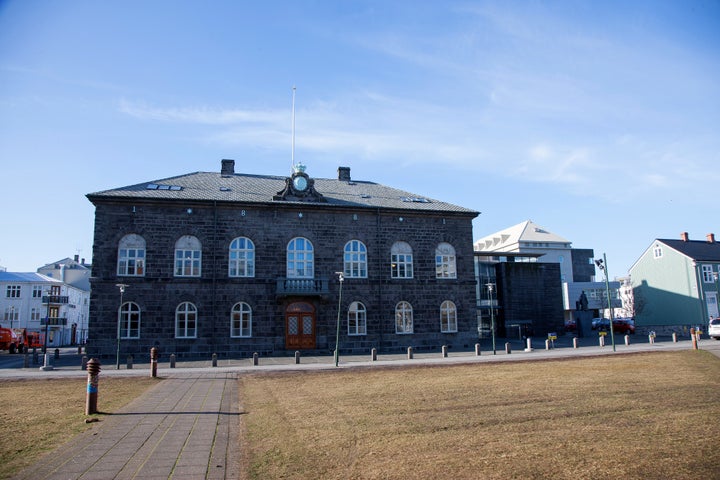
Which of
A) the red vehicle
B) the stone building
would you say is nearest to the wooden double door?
the stone building

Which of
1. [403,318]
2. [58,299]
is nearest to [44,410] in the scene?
[403,318]

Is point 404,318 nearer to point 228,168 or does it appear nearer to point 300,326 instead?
point 300,326

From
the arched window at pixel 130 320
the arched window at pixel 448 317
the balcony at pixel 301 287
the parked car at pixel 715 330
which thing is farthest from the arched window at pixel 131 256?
the parked car at pixel 715 330

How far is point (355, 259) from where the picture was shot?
37781 millimetres

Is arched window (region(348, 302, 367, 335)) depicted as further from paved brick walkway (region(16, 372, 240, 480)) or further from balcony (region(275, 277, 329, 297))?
paved brick walkway (region(16, 372, 240, 480))

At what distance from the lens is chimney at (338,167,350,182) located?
4406cm

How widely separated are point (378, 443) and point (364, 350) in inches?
1071

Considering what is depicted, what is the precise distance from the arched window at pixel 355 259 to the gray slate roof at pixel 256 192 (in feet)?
9.52

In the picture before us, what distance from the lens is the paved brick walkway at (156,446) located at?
314 inches

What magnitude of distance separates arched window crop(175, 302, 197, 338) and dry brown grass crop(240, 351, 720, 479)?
1660 centimetres

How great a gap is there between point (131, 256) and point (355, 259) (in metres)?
15.1

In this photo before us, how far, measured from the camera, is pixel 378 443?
375 inches

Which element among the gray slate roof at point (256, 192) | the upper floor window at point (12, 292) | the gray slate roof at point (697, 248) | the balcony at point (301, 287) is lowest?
the balcony at point (301, 287)

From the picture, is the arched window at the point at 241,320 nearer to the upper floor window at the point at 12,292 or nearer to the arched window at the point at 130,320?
the arched window at the point at 130,320
